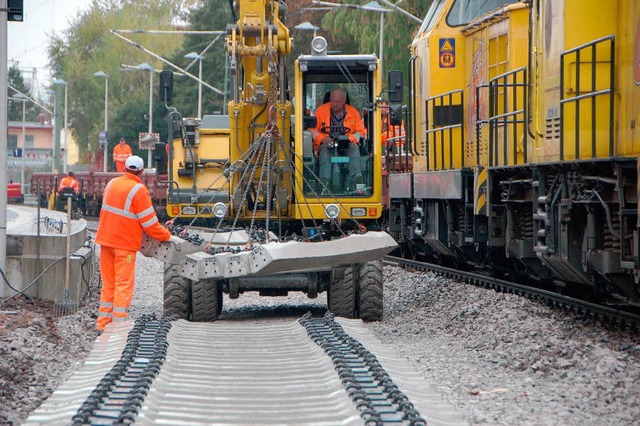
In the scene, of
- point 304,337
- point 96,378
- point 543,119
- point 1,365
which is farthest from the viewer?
point 543,119

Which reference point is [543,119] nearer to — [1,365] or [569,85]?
[569,85]

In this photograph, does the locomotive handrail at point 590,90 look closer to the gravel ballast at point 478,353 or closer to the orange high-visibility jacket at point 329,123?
the gravel ballast at point 478,353

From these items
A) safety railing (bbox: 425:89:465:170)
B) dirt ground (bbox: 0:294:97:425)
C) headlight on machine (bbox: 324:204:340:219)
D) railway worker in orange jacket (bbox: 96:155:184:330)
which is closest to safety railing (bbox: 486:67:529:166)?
safety railing (bbox: 425:89:465:170)

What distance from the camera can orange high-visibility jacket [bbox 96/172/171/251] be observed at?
474 inches

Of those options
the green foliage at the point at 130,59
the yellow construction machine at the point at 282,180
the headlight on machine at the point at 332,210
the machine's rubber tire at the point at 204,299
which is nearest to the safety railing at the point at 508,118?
the yellow construction machine at the point at 282,180

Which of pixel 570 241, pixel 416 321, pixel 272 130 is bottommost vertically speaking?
pixel 416 321

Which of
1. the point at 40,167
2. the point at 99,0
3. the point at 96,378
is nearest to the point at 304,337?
the point at 96,378

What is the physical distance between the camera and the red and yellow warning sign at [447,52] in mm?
16281

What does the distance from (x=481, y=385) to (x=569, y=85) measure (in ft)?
11.6

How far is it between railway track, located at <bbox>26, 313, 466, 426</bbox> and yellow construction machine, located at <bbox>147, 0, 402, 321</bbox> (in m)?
2.28

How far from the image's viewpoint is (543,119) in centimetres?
1173

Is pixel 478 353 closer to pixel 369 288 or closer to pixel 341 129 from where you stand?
pixel 369 288

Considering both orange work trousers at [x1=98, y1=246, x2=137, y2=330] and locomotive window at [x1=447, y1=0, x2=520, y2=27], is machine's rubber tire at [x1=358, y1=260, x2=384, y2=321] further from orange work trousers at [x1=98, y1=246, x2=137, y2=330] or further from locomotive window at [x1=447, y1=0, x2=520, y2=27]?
locomotive window at [x1=447, y1=0, x2=520, y2=27]

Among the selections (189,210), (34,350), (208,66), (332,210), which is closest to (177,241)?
(189,210)
